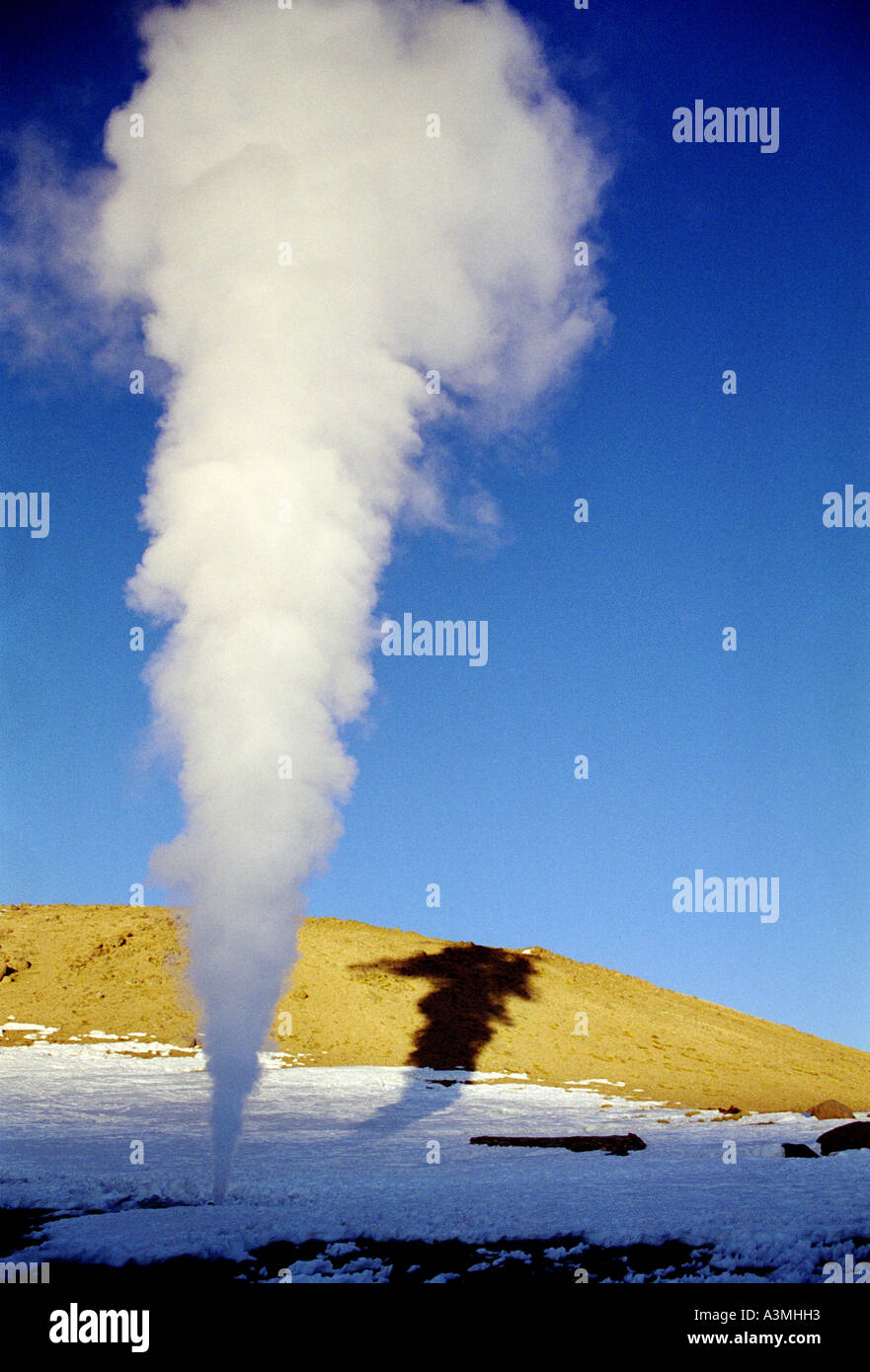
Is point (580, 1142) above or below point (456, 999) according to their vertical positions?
above

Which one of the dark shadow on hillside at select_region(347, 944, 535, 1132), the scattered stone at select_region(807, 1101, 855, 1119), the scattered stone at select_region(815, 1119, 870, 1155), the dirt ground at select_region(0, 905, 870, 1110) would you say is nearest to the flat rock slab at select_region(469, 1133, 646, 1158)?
the scattered stone at select_region(815, 1119, 870, 1155)

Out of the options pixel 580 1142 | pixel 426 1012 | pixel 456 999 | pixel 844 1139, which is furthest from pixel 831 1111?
pixel 456 999

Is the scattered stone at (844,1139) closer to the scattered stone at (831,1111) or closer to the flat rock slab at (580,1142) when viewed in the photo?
the flat rock slab at (580,1142)

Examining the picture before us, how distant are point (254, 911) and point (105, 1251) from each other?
16.5 feet

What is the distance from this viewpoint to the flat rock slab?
18.9m

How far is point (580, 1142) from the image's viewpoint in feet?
63.8

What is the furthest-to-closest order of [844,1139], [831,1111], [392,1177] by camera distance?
[831,1111] < [844,1139] < [392,1177]

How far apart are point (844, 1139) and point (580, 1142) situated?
5.18 meters

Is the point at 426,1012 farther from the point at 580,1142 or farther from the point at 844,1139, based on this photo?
the point at 844,1139

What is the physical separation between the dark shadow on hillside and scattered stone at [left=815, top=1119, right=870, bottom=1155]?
38.8 ft

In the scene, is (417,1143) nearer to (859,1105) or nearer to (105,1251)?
(105,1251)

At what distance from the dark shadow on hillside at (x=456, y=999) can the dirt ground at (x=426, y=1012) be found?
123 millimetres

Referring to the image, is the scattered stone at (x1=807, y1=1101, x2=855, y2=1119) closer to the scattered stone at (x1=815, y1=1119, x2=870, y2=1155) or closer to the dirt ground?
the dirt ground

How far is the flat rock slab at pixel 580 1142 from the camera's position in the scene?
1892cm
